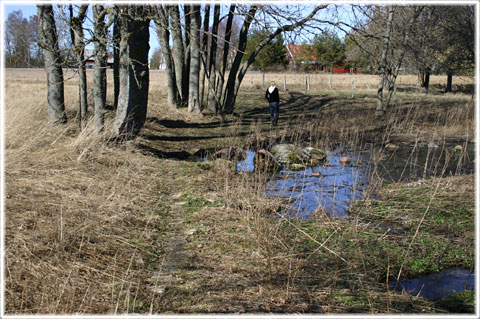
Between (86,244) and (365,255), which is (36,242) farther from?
(365,255)

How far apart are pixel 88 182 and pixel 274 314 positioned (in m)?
4.09

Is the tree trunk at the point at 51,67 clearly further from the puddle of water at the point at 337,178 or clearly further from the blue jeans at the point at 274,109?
the blue jeans at the point at 274,109

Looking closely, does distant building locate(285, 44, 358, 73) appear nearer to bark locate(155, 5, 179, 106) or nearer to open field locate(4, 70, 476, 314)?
bark locate(155, 5, 179, 106)

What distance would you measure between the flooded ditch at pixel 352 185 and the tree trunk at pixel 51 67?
4.45 metres

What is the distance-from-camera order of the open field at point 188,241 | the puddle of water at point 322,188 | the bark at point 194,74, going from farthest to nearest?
1. the bark at point 194,74
2. the puddle of water at point 322,188
3. the open field at point 188,241

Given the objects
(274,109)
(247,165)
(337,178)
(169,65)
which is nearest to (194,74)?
Result: (169,65)

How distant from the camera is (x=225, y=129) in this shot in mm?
16609

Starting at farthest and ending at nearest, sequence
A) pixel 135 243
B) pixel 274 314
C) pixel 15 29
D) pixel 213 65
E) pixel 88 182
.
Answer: pixel 213 65 → pixel 15 29 → pixel 88 182 → pixel 135 243 → pixel 274 314

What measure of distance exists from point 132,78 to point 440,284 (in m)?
8.20

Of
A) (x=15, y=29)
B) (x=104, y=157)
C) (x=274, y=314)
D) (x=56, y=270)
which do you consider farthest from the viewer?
(x=15, y=29)

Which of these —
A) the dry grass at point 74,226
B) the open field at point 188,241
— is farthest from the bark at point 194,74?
the dry grass at point 74,226

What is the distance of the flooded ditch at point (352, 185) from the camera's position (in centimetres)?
490

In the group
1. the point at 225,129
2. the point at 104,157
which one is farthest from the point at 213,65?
the point at 104,157

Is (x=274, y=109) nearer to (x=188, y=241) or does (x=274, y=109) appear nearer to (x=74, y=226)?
(x=188, y=241)
